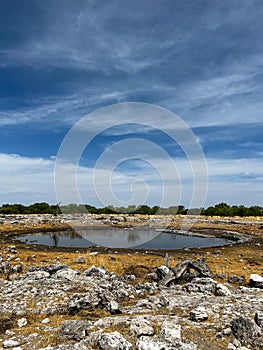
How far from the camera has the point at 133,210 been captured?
4626 inches

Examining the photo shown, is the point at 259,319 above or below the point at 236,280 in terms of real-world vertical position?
above

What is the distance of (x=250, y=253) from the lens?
2611cm

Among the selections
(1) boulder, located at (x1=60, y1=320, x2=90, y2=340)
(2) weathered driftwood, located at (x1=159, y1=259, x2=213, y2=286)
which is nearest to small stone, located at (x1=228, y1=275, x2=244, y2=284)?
(2) weathered driftwood, located at (x1=159, y1=259, x2=213, y2=286)

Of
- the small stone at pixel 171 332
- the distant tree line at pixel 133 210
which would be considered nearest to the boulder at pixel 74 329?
the small stone at pixel 171 332

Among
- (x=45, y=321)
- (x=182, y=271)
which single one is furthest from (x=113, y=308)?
(x=182, y=271)

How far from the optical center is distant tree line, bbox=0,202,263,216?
100 meters

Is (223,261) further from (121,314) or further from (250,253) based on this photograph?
(121,314)

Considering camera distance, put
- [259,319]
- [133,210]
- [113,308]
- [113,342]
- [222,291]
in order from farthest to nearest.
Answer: [133,210] < [222,291] < [113,308] < [259,319] < [113,342]

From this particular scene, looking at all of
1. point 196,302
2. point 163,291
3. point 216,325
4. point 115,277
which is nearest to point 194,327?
point 216,325

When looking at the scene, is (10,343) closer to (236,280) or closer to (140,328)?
(140,328)

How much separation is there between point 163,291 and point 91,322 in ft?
13.8

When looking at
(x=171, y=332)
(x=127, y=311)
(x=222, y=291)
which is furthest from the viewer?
(x=222, y=291)

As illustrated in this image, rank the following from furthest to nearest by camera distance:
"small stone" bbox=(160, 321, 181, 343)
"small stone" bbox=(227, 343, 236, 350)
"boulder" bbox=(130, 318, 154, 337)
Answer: "boulder" bbox=(130, 318, 154, 337) < "small stone" bbox=(160, 321, 181, 343) < "small stone" bbox=(227, 343, 236, 350)

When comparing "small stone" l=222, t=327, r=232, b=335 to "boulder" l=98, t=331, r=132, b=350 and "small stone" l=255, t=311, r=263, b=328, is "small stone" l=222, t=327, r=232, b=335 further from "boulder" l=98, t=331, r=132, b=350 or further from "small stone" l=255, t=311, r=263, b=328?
"boulder" l=98, t=331, r=132, b=350
